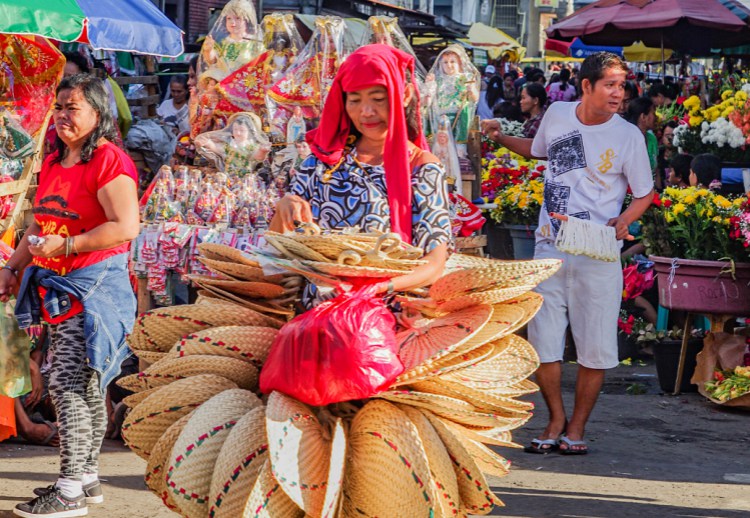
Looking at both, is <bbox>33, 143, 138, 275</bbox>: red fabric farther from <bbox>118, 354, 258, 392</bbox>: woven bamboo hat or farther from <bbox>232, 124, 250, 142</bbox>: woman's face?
<bbox>232, 124, 250, 142</bbox>: woman's face

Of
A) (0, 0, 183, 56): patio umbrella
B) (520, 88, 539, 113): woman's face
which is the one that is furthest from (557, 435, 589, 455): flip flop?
(520, 88, 539, 113): woman's face

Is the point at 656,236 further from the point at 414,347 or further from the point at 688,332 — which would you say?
the point at 414,347

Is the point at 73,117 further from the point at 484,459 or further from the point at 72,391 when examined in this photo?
the point at 484,459

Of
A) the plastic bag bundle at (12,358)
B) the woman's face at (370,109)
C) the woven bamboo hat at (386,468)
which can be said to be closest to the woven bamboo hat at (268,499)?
the woven bamboo hat at (386,468)

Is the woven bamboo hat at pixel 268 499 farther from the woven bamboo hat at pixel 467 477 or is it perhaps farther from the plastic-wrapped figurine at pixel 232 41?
the plastic-wrapped figurine at pixel 232 41

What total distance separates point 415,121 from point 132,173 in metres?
1.67

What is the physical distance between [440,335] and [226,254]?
2.56 feet

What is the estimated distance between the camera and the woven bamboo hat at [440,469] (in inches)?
119

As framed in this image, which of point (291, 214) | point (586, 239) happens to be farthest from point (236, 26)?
point (291, 214)

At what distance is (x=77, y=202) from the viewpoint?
4.66m

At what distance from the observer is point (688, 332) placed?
25.0 ft

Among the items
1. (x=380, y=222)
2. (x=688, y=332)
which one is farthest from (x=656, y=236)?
(x=380, y=222)

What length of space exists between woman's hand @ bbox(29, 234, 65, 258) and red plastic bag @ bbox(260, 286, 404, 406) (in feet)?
5.62

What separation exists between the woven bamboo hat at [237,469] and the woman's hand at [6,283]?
2.09 meters
